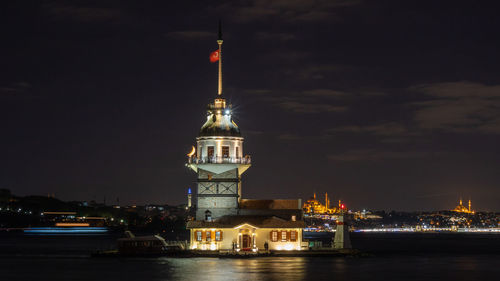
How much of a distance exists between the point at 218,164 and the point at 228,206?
4.09m

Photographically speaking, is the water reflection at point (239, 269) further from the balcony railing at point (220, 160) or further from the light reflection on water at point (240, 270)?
the balcony railing at point (220, 160)

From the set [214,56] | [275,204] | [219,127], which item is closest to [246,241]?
[275,204]

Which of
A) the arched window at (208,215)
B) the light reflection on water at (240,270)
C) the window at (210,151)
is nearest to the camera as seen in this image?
the light reflection on water at (240,270)

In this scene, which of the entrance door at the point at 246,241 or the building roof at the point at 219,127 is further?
the building roof at the point at 219,127

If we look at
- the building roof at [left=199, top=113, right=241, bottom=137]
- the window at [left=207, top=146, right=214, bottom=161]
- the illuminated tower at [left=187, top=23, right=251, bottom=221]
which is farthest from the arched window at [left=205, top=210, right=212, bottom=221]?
the building roof at [left=199, top=113, right=241, bottom=137]

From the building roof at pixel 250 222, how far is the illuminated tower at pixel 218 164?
1.37 meters

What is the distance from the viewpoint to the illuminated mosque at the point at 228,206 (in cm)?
7488

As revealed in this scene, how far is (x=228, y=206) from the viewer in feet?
253

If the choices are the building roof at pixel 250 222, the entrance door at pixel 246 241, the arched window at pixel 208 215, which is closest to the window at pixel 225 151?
the arched window at pixel 208 215

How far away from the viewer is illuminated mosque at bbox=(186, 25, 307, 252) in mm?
74875

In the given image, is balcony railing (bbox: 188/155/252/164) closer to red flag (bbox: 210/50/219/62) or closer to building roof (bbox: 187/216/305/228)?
building roof (bbox: 187/216/305/228)

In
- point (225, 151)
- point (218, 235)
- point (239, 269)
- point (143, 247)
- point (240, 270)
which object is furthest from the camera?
point (143, 247)

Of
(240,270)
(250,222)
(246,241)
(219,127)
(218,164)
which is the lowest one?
(240,270)

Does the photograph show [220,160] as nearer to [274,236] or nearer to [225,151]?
[225,151]
